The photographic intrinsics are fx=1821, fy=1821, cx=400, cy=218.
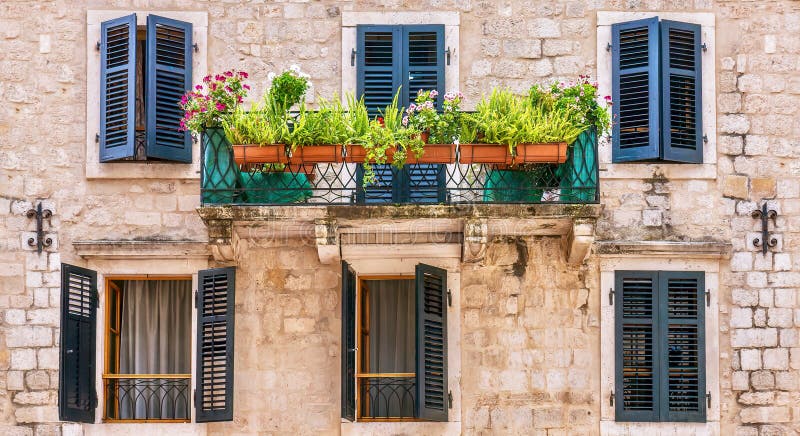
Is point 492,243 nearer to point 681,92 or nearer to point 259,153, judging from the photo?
point 681,92

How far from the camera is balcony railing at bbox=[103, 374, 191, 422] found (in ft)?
54.3

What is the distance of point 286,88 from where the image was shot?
1579 centimetres

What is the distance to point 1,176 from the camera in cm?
1677

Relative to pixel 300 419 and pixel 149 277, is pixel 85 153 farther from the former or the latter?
pixel 300 419

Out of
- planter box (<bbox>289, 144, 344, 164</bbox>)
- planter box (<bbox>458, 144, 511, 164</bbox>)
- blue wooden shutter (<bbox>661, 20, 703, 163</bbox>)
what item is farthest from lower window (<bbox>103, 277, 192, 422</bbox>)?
blue wooden shutter (<bbox>661, 20, 703, 163</bbox>)

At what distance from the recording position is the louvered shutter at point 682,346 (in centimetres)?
1634

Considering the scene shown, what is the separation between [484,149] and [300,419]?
302 centimetres

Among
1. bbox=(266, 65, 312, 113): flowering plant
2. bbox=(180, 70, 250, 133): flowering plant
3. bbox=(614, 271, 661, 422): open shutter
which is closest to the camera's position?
bbox=(266, 65, 312, 113): flowering plant

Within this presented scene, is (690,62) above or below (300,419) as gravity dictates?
above

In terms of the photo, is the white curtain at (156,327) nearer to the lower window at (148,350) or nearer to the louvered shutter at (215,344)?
the lower window at (148,350)

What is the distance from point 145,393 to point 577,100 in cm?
473

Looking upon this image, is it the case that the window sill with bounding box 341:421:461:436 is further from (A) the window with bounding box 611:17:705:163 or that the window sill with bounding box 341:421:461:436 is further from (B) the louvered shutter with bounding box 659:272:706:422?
(A) the window with bounding box 611:17:705:163

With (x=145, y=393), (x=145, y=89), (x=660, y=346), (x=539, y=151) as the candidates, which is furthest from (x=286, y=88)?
(x=660, y=346)

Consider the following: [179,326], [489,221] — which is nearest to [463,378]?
[489,221]
